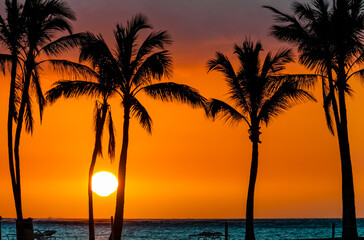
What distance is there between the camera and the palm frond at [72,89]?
1278 inches

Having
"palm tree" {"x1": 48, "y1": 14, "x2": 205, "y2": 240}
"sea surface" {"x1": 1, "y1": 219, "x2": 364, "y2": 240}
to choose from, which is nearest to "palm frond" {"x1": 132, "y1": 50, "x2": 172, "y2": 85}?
"palm tree" {"x1": 48, "y1": 14, "x2": 205, "y2": 240}

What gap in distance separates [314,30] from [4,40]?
13.9m

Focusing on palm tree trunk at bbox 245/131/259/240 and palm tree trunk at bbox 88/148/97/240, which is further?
palm tree trunk at bbox 245/131/259/240

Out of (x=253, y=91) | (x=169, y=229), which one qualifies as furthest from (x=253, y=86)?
(x=169, y=229)

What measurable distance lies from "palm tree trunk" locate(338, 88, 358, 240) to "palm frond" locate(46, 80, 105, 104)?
10.8 meters

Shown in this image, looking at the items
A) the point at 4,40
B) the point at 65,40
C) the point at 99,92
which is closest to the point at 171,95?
the point at 99,92

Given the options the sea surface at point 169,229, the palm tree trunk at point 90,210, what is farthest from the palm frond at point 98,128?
the sea surface at point 169,229

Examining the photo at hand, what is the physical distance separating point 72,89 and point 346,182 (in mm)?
12698

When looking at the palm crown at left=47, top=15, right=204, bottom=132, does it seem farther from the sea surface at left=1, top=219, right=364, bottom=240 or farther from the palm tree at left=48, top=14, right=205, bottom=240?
the sea surface at left=1, top=219, right=364, bottom=240

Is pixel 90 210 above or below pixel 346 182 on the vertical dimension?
below

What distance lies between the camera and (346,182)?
33031 mm

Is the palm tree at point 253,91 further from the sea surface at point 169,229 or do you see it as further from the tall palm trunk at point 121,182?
the sea surface at point 169,229

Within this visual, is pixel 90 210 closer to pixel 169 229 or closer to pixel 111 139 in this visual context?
pixel 111 139

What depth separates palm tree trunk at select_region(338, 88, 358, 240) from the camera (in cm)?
3250
